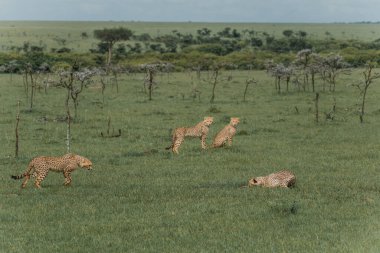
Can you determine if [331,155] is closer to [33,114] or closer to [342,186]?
[342,186]

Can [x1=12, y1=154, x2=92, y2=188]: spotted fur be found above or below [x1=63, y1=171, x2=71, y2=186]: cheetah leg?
above

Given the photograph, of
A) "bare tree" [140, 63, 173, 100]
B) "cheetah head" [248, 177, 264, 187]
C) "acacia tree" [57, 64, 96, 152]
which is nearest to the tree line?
"bare tree" [140, 63, 173, 100]

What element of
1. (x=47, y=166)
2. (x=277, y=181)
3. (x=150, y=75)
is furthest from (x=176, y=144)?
(x=150, y=75)

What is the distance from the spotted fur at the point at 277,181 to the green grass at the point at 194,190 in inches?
16.3

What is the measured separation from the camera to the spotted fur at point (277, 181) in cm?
1630

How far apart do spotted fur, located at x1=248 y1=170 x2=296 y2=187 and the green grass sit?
16.3 inches

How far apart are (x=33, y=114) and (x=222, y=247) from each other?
25190 mm

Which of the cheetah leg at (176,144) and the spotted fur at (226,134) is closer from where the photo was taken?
the cheetah leg at (176,144)

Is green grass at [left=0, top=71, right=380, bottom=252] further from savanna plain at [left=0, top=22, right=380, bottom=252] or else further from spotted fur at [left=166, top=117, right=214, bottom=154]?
spotted fur at [left=166, top=117, right=214, bottom=154]

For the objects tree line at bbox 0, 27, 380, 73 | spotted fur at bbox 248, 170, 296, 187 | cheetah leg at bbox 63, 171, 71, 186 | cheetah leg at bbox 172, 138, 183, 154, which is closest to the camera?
spotted fur at bbox 248, 170, 296, 187

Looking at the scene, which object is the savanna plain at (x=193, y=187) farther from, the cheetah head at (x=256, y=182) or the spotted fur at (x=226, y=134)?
the spotted fur at (x=226, y=134)

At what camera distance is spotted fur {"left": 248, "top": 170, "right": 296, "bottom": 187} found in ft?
53.5

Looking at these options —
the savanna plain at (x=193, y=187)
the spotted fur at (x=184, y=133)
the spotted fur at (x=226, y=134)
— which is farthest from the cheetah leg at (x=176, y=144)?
the spotted fur at (x=226, y=134)

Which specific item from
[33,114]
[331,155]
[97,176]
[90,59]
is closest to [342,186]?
[331,155]
